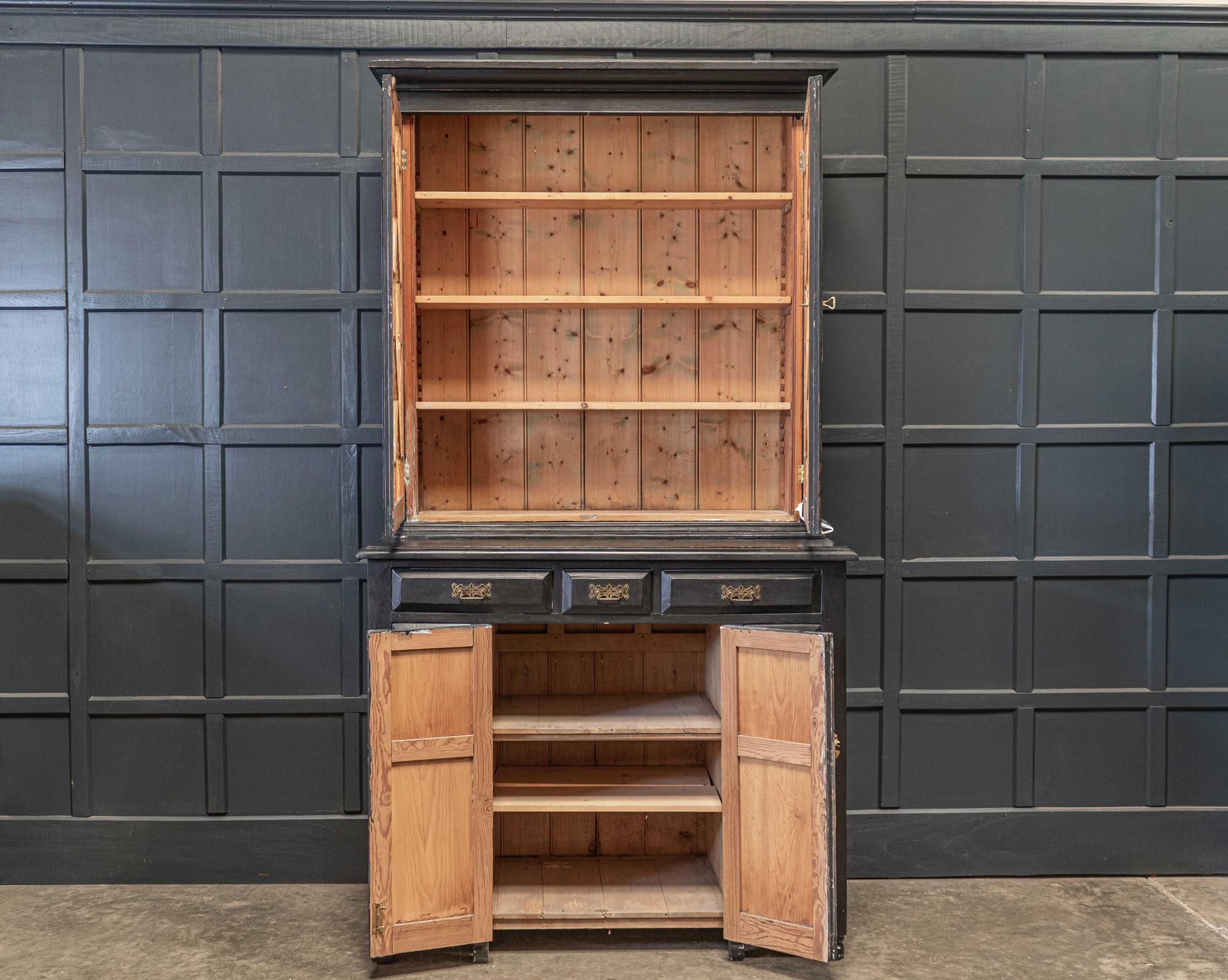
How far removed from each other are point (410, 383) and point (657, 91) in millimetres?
1108

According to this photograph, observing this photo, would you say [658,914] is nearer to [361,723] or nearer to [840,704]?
[840,704]

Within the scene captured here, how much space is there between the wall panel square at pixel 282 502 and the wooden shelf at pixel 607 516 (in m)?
0.39

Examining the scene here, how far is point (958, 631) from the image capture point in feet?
9.67

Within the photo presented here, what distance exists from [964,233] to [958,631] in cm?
134

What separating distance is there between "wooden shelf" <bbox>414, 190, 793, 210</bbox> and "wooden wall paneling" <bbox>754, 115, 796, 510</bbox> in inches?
5.4

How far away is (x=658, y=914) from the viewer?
8.11 ft

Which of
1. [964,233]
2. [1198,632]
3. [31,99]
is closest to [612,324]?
[964,233]

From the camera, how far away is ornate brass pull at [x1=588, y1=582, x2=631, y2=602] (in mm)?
2393

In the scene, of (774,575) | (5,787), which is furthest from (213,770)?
(774,575)

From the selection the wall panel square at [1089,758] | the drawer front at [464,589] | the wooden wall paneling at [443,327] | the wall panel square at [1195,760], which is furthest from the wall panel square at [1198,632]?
the wooden wall paneling at [443,327]

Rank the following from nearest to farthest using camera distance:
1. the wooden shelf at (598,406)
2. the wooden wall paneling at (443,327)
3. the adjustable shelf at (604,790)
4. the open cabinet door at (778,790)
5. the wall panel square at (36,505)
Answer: the open cabinet door at (778,790) < the adjustable shelf at (604,790) < the wooden shelf at (598,406) < the wooden wall paneling at (443,327) < the wall panel square at (36,505)

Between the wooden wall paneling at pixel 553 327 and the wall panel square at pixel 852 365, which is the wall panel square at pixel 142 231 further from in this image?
the wall panel square at pixel 852 365

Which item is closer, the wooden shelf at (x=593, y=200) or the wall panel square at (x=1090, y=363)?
the wooden shelf at (x=593, y=200)

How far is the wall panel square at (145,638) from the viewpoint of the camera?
290 cm
